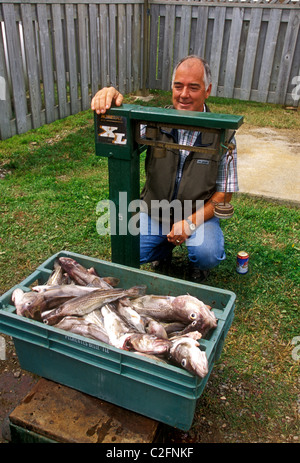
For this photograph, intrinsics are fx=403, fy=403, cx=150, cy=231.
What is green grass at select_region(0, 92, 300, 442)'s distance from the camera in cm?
249

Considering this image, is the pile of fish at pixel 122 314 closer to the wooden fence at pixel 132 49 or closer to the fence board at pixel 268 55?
the wooden fence at pixel 132 49

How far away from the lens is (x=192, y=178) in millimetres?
3016

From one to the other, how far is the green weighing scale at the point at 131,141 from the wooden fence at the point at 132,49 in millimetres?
3764

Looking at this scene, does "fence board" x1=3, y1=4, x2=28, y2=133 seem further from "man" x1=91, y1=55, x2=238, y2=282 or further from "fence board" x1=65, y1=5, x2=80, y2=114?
"man" x1=91, y1=55, x2=238, y2=282

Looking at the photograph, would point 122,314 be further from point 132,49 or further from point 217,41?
point 217,41

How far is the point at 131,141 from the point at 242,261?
1578 millimetres

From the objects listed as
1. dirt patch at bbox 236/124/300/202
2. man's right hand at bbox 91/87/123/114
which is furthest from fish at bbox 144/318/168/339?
dirt patch at bbox 236/124/300/202

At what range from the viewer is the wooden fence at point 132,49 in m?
5.86

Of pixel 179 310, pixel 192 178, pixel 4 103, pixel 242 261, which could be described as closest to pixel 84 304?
pixel 179 310

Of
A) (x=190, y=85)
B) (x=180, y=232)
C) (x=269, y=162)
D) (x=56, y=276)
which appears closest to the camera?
(x=56, y=276)

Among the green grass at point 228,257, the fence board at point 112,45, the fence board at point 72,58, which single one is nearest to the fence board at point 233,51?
the fence board at point 112,45

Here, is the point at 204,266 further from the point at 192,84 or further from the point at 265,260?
the point at 192,84

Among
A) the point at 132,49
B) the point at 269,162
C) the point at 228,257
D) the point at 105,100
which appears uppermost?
the point at 105,100

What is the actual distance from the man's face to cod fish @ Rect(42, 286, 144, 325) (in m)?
1.42
